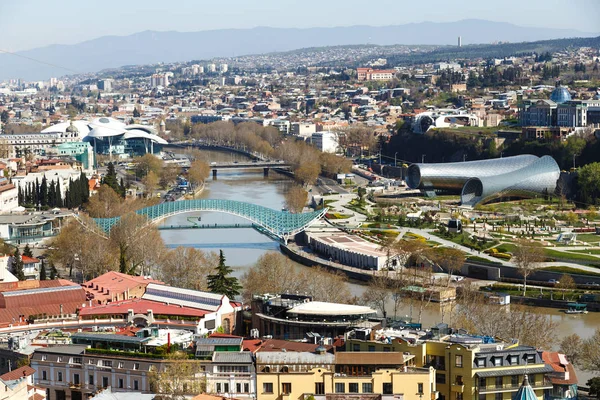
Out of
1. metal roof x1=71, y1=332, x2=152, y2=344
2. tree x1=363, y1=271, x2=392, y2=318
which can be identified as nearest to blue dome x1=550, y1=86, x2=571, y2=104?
tree x1=363, y1=271, x2=392, y2=318

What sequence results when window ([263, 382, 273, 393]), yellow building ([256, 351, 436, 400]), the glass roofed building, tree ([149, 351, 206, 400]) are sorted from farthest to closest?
the glass roofed building
window ([263, 382, 273, 393])
yellow building ([256, 351, 436, 400])
tree ([149, 351, 206, 400])

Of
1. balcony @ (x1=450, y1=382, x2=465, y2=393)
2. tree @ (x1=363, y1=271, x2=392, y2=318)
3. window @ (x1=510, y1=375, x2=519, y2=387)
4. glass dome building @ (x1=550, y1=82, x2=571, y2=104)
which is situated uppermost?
window @ (x1=510, y1=375, x2=519, y2=387)

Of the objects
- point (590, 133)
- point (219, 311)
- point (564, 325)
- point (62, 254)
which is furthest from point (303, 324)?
point (590, 133)

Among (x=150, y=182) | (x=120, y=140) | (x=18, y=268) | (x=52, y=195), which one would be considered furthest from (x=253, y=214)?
(x=120, y=140)

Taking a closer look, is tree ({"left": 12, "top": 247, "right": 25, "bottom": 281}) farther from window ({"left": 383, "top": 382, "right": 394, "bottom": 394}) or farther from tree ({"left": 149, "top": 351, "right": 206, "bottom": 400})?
window ({"left": 383, "top": 382, "right": 394, "bottom": 394})

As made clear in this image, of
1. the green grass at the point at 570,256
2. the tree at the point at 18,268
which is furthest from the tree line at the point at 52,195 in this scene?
the green grass at the point at 570,256

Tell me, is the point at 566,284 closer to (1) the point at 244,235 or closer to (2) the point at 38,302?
(2) the point at 38,302

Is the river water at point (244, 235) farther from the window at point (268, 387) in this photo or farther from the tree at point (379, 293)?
the window at point (268, 387)

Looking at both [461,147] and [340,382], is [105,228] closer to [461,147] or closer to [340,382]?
[340,382]
